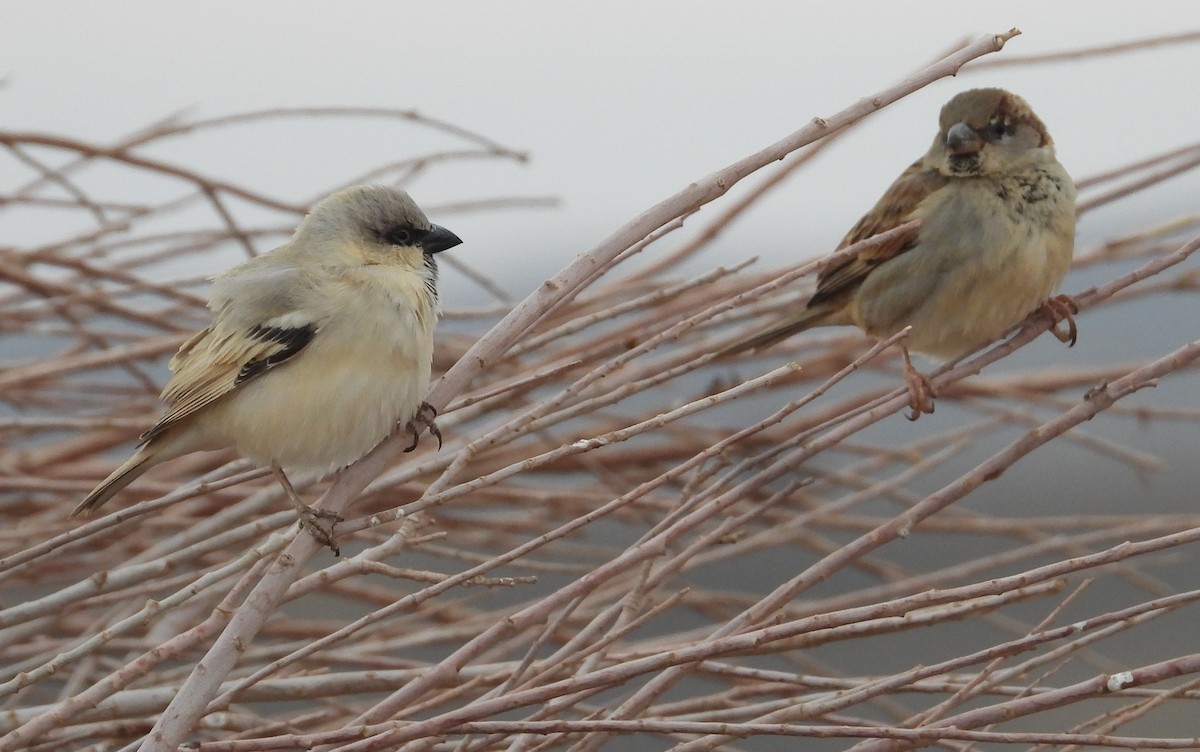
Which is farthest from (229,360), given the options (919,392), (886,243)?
(886,243)

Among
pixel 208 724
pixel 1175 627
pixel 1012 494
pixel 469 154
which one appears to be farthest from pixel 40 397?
pixel 1012 494

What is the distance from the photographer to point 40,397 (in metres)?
3.48

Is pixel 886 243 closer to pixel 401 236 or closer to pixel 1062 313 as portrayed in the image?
pixel 1062 313

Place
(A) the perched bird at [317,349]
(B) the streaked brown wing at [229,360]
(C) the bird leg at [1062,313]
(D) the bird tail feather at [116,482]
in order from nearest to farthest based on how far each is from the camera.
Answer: (D) the bird tail feather at [116,482] → (A) the perched bird at [317,349] → (B) the streaked brown wing at [229,360] → (C) the bird leg at [1062,313]

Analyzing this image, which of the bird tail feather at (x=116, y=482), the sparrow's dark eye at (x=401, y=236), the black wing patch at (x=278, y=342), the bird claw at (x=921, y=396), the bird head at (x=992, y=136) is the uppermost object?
the sparrow's dark eye at (x=401, y=236)

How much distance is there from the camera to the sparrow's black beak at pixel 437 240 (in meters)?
2.95

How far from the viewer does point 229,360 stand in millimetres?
2844

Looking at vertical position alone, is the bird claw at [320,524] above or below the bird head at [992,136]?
above

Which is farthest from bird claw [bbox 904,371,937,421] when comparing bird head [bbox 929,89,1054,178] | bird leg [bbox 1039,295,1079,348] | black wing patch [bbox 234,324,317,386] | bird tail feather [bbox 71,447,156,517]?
bird tail feather [bbox 71,447,156,517]

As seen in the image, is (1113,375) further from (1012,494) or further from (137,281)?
(1012,494)

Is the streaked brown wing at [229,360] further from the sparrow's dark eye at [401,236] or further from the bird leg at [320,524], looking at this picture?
the bird leg at [320,524]

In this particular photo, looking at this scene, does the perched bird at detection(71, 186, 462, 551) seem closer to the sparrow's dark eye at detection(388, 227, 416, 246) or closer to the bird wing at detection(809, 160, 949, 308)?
the sparrow's dark eye at detection(388, 227, 416, 246)

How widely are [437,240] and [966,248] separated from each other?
1264mm

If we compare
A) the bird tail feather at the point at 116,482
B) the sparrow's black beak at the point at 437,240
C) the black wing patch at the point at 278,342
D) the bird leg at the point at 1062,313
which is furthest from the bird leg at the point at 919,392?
the bird tail feather at the point at 116,482
